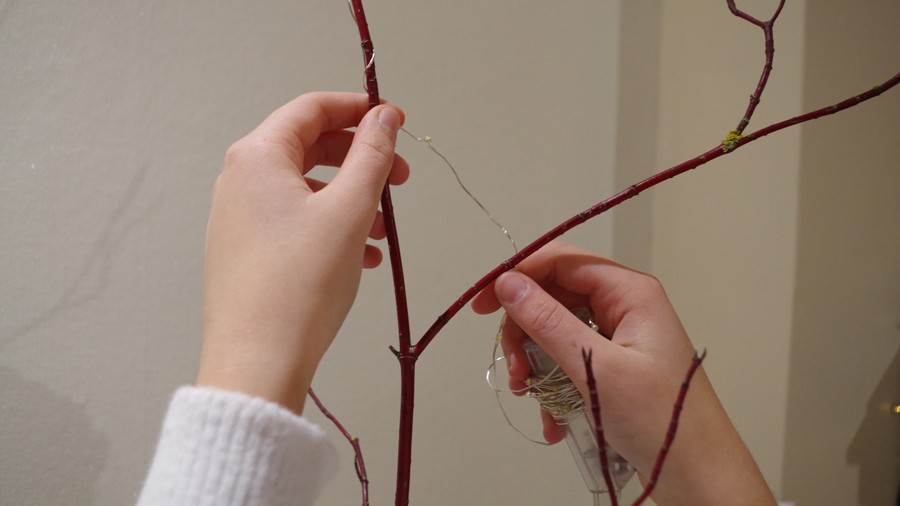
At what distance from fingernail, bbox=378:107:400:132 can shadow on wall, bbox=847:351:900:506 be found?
0.94 m

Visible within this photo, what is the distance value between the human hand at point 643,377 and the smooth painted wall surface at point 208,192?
14.3 inches

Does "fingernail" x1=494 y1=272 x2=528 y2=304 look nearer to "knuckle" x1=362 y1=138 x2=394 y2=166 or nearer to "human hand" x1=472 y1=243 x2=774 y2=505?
"human hand" x1=472 y1=243 x2=774 y2=505

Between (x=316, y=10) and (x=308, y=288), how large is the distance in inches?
20.7

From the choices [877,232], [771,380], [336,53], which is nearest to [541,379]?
[336,53]

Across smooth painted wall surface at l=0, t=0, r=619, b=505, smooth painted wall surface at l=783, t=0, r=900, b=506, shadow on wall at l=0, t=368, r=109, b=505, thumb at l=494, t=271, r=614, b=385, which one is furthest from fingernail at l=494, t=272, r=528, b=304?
smooth painted wall surface at l=783, t=0, r=900, b=506

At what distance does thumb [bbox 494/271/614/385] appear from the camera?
0.53m

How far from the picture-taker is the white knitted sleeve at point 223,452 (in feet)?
1.25

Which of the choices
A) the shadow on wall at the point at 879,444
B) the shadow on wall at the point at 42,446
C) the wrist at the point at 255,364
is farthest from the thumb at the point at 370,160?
the shadow on wall at the point at 879,444

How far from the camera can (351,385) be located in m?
0.88

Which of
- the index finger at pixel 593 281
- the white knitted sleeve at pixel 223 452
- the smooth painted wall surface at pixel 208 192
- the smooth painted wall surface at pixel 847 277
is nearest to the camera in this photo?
the white knitted sleeve at pixel 223 452

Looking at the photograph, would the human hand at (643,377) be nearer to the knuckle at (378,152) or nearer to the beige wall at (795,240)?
the knuckle at (378,152)

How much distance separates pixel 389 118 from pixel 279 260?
16cm

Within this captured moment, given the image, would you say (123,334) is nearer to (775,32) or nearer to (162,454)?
(162,454)

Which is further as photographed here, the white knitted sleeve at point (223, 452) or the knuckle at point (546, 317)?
the knuckle at point (546, 317)
